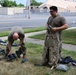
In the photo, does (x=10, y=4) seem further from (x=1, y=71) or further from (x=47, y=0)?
(x=1, y=71)

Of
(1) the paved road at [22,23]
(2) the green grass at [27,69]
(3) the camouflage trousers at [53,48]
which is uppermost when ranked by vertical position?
(3) the camouflage trousers at [53,48]

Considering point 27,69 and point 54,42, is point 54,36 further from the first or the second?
point 27,69

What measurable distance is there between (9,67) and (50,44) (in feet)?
4.46

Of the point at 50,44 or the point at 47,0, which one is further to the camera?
the point at 47,0

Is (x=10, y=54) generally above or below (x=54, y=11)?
below

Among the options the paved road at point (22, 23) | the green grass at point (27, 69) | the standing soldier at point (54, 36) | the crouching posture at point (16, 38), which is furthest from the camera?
the paved road at point (22, 23)

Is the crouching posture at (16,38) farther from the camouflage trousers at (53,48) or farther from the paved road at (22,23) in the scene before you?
the paved road at (22,23)

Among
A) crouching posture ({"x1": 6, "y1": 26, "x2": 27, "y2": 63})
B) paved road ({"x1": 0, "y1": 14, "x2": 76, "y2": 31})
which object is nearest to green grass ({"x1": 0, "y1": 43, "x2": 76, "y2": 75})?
crouching posture ({"x1": 6, "y1": 26, "x2": 27, "y2": 63})

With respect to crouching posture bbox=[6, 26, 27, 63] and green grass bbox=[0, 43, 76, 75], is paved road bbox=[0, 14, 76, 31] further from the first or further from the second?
green grass bbox=[0, 43, 76, 75]

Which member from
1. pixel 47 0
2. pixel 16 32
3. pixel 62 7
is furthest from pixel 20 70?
pixel 47 0

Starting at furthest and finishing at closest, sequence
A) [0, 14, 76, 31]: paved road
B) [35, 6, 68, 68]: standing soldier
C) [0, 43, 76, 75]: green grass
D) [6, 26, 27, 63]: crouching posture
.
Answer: [0, 14, 76, 31]: paved road, [35, 6, 68, 68]: standing soldier, [6, 26, 27, 63]: crouching posture, [0, 43, 76, 75]: green grass

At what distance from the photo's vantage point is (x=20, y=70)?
7328 millimetres

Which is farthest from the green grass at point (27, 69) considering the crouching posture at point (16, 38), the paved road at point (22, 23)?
the paved road at point (22, 23)

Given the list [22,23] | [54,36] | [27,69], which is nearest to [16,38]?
[27,69]
